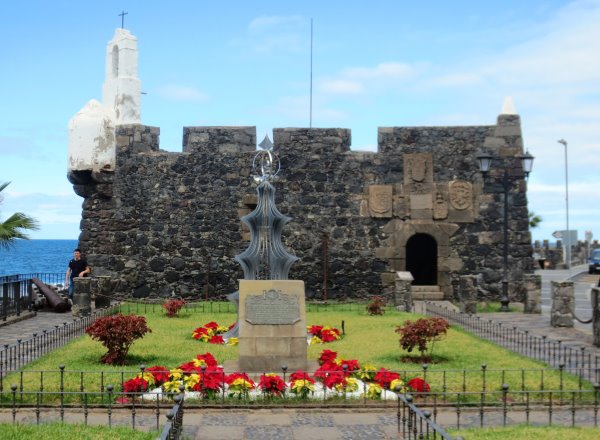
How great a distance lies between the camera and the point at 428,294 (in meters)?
21.9

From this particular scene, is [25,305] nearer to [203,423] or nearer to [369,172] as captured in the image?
[369,172]

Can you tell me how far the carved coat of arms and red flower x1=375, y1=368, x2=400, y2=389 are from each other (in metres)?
12.6

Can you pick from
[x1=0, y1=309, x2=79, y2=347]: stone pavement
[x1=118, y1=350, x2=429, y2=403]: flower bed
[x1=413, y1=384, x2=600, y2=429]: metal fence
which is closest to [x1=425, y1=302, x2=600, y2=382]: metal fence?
[x1=413, y1=384, x2=600, y2=429]: metal fence

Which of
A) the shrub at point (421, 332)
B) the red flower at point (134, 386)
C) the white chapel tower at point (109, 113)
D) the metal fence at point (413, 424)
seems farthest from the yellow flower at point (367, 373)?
the white chapel tower at point (109, 113)

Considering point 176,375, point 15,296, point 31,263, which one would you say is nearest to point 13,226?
point 15,296

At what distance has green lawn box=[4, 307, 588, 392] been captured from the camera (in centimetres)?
1005

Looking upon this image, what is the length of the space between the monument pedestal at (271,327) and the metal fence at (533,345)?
11.5 feet

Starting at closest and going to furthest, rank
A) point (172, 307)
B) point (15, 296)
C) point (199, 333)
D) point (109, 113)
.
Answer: point (199, 333), point (172, 307), point (15, 296), point (109, 113)

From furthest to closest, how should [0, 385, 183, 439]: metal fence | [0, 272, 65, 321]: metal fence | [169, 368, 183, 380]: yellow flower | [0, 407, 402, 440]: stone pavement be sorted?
[0, 272, 65, 321]: metal fence
[169, 368, 183, 380]: yellow flower
[0, 385, 183, 439]: metal fence
[0, 407, 402, 440]: stone pavement

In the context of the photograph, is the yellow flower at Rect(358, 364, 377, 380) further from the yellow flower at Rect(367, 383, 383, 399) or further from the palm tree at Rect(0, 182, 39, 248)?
the palm tree at Rect(0, 182, 39, 248)

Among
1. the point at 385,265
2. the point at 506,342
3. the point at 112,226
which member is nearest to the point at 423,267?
the point at 385,265

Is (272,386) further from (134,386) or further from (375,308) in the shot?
(375,308)

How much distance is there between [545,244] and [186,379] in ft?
169

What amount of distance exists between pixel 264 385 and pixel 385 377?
1.55 metres
